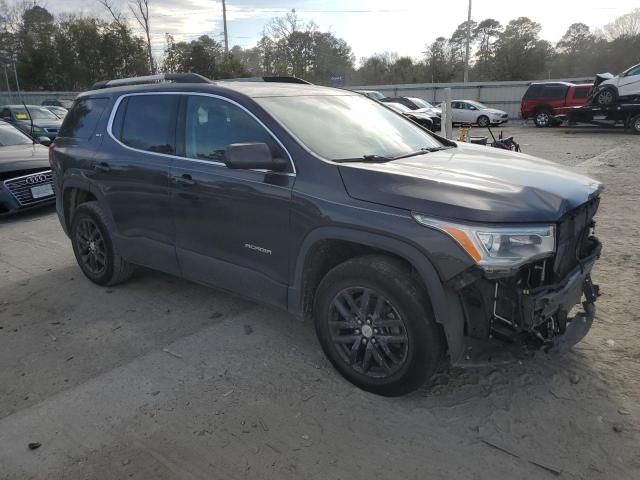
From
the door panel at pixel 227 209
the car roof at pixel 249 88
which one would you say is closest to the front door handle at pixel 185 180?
the door panel at pixel 227 209

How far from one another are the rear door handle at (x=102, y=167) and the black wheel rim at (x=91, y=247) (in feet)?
1.76

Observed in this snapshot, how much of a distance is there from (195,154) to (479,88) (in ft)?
112

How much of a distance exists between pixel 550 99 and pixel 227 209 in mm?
24725

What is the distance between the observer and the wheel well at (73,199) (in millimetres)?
5002

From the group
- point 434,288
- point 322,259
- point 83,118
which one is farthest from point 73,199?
point 434,288

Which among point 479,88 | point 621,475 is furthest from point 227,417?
point 479,88

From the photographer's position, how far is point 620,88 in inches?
733

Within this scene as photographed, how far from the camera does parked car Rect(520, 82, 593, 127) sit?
2370 cm

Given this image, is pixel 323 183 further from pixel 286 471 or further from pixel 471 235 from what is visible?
pixel 286 471

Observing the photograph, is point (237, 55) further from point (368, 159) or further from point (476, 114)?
point (368, 159)

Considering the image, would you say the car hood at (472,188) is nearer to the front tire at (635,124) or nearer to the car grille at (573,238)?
the car grille at (573,238)

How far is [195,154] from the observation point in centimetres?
379

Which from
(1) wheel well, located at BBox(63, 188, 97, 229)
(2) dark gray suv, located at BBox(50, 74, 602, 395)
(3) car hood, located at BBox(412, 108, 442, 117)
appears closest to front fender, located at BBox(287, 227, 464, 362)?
(2) dark gray suv, located at BBox(50, 74, 602, 395)

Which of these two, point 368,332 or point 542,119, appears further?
point 542,119
